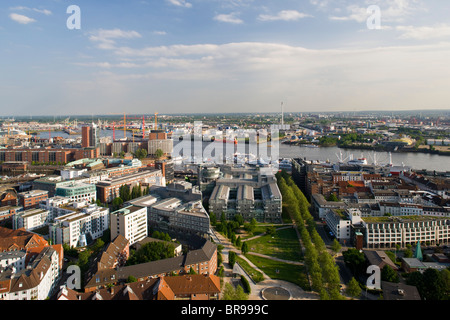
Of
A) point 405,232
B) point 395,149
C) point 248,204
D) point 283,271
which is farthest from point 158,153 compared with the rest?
point 395,149

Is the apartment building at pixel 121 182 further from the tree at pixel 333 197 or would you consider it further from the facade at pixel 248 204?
the tree at pixel 333 197

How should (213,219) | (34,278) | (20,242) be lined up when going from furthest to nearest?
(213,219), (20,242), (34,278)

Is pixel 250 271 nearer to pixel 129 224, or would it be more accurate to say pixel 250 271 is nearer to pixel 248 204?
pixel 129 224

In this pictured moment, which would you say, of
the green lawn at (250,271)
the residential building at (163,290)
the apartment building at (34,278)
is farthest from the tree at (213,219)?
the apartment building at (34,278)

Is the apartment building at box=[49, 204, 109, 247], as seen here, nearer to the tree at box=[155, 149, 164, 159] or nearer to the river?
the tree at box=[155, 149, 164, 159]
